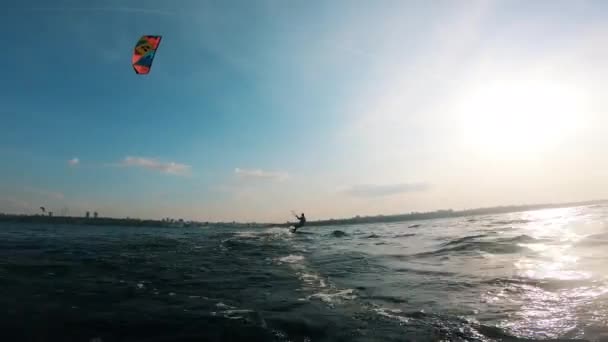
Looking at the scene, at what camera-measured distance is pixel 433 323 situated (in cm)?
816

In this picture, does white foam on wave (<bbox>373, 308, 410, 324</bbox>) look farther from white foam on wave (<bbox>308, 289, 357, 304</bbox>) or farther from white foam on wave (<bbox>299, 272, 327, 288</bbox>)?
white foam on wave (<bbox>299, 272, 327, 288</bbox>)

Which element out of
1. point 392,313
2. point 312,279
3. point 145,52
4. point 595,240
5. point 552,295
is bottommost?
point 312,279

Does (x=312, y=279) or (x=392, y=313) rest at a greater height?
(x=392, y=313)

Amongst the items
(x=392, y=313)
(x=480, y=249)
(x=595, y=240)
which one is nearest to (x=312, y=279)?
(x=392, y=313)

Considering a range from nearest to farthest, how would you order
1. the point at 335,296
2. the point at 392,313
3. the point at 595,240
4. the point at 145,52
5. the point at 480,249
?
the point at 392,313
the point at 335,296
the point at 145,52
the point at 595,240
the point at 480,249

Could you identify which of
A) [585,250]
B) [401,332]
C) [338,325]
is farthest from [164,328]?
[585,250]

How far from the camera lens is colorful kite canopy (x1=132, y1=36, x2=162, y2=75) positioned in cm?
1769

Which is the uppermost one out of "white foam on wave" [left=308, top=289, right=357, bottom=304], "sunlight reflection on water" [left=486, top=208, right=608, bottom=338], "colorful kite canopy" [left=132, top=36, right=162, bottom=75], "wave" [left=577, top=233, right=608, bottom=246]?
"colorful kite canopy" [left=132, top=36, right=162, bottom=75]

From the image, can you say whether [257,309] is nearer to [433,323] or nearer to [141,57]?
[433,323]

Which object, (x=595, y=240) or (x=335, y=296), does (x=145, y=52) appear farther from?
(x=595, y=240)

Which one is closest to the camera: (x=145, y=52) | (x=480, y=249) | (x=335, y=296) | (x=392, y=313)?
(x=392, y=313)

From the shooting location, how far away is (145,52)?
61.6ft

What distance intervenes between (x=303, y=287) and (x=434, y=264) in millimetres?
7681

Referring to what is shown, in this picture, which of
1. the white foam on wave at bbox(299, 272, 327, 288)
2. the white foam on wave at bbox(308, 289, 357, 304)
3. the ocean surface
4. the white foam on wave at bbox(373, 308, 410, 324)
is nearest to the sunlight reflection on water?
the ocean surface
